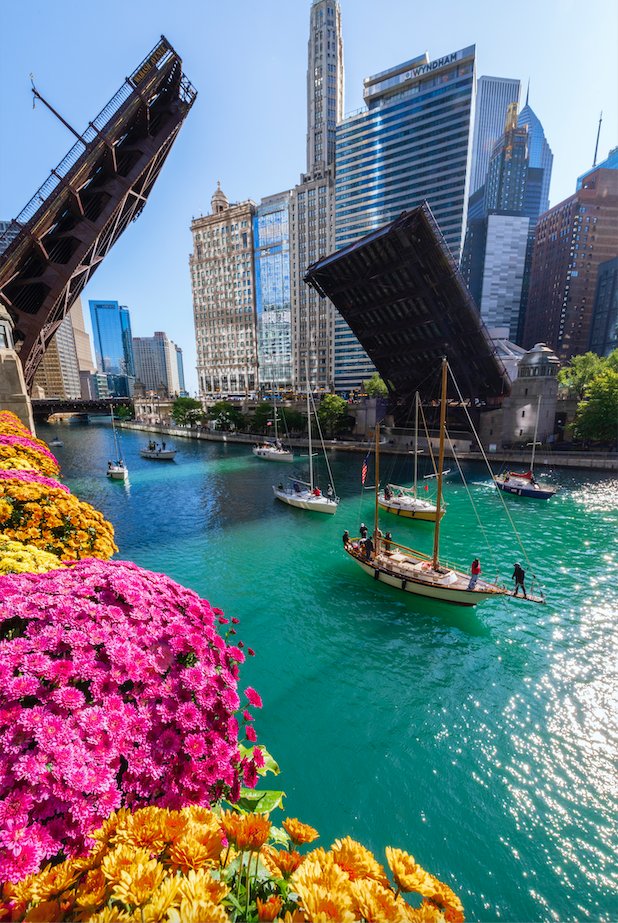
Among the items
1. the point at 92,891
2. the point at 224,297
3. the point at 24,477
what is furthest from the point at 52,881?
the point at 224,297

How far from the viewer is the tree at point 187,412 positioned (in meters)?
77.6

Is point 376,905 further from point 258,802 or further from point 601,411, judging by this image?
point 601,411

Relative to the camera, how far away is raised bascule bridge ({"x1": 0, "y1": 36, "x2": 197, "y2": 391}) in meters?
20.9

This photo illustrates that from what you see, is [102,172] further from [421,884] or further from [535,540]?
[535,540]

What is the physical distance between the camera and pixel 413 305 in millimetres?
34781

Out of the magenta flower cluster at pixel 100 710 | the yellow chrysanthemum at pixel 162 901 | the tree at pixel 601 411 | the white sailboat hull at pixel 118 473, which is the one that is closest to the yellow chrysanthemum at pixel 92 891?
the yellow chrysanthemum at pixel 162 901

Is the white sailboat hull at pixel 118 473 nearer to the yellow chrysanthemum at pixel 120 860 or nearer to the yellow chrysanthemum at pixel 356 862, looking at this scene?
the yellow chrysanthemum at pixel 120 860

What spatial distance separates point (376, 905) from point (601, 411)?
Result: 47.9 meters

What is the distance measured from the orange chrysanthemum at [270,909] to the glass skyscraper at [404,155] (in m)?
90.7

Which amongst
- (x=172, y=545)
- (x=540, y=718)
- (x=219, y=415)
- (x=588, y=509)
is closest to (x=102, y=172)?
(x=172, y=545)

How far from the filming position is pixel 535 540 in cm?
2116

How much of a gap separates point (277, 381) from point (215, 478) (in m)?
66.4

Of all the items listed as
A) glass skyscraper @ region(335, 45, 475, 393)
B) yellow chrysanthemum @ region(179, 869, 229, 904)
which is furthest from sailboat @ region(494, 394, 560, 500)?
glass skyscraper @ region(335, 45, 475, 393)

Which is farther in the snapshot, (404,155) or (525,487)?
(404,155)
